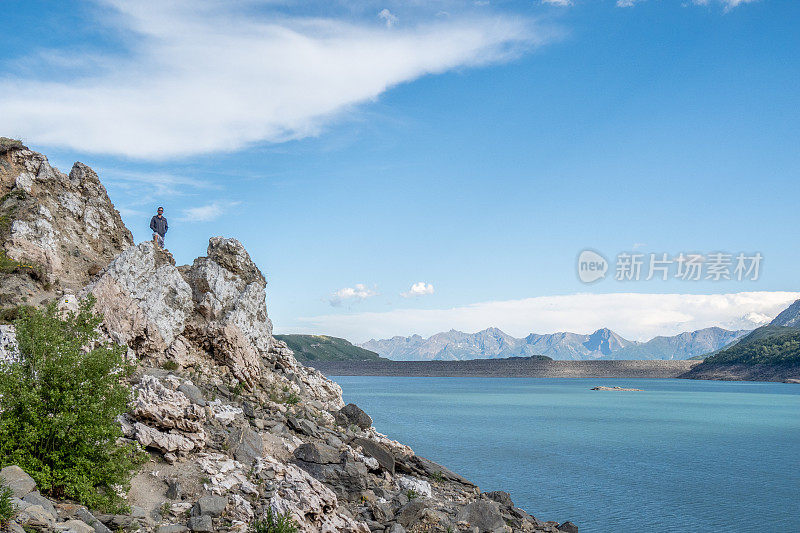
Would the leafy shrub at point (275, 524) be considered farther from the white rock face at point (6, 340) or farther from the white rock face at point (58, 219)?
the white rock face at point (58, 219)

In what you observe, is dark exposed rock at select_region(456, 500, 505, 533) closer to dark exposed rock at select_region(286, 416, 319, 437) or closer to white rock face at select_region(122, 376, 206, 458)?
dark exposed rock at select_region(286, 416, 319, 437)

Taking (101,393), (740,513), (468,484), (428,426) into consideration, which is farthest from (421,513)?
(428,426)

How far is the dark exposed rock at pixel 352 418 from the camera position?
3172cm

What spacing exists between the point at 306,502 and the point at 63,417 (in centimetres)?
802

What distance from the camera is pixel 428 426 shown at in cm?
7194

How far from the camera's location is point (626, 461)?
5172 centimetres

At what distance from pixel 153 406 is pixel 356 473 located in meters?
8.37

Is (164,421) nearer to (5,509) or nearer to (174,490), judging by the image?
(174,490)

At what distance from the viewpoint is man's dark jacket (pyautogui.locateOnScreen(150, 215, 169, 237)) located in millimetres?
35219

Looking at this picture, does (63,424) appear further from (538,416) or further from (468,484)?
(538,416)

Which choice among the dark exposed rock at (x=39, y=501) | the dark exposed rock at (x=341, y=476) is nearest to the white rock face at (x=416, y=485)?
the dark exposed rock at (x=341, y=476)

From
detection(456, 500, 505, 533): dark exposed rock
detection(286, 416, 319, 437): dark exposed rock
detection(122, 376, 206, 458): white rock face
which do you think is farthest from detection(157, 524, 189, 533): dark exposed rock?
detection(456, 500, 505, 533): dark exposed rock

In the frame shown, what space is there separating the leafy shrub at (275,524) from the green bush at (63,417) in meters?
3.97

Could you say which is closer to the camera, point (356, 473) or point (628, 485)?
point (356, 473)
